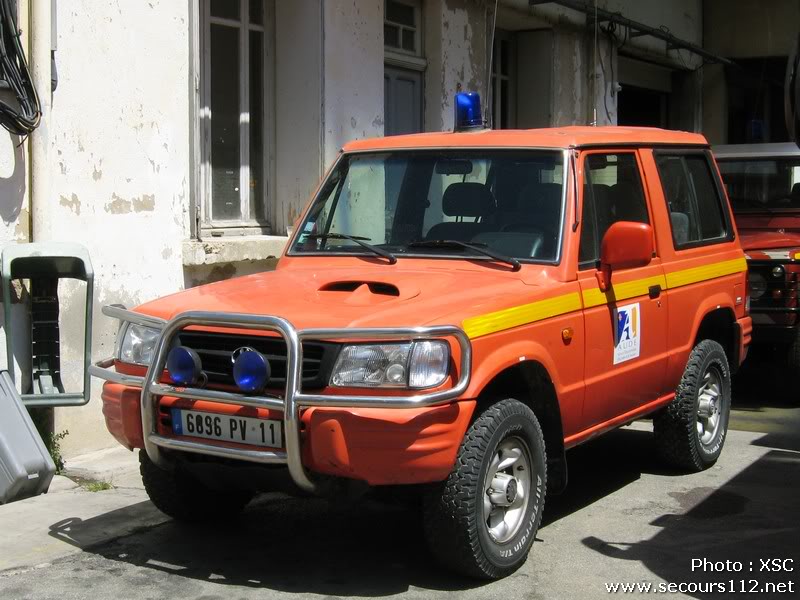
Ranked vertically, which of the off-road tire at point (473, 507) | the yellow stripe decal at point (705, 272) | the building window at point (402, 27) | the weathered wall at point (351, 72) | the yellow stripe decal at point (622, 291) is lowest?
the off-road tire at point (473, 507)

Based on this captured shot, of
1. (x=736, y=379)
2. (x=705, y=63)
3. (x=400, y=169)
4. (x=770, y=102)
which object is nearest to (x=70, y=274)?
(x=400, y=169)

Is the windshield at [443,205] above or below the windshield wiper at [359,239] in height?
above

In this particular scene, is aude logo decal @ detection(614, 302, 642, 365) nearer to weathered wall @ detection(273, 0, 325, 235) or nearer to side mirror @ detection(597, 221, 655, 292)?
side mirror @ detection(597, 221, 655, 292)

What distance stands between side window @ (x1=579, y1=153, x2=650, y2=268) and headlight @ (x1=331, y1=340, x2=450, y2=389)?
1.39 meters

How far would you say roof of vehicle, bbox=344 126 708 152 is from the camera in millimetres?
5738

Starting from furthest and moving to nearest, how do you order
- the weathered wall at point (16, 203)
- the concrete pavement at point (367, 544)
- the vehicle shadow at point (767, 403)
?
the vehicle shadow at point (767, 403) < the weathered wall at point (16, 203) < the concrete pavement at point (367, 544)

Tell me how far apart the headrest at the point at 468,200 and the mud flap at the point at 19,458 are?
2353mm

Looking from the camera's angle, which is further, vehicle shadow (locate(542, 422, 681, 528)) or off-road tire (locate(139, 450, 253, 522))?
vehicle shadow (locate(542, 422, 681, 528))

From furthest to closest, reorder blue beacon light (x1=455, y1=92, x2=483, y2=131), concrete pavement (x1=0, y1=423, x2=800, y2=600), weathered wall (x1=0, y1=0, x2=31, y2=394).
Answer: weathered wall (x1=0, y1=0, x2=31, y2=394) < blue beacon light (x1=455, y1=92, x2=483, y2=131) < concrete pavement (x1=0, y1=423, x2=800, y2=600)

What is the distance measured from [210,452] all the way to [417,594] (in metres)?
1.02

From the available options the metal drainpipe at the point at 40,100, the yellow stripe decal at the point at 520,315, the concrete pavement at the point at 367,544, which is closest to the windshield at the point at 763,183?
the concrete pavement at the point at 367,544

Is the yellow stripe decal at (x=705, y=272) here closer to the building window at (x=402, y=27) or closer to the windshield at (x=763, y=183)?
the windshield at (x=763, y=183)

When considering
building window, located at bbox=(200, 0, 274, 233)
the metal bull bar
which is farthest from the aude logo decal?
building window, located at bbox=(200, 0, 274, 233)

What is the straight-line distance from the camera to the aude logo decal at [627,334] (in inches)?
224
